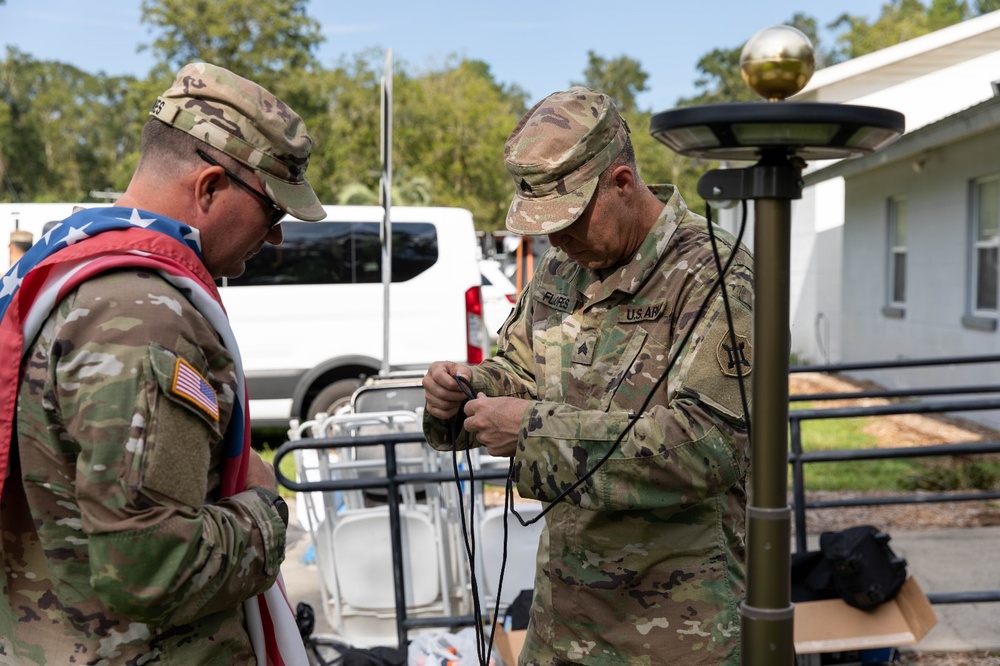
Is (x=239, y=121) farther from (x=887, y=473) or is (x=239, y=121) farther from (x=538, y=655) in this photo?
(x=887, y=473)

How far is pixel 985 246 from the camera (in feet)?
33.3

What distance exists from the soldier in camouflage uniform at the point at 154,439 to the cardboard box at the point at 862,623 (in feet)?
8.23

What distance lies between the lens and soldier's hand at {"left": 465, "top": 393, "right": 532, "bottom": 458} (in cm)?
193

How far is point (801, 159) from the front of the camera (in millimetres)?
1216

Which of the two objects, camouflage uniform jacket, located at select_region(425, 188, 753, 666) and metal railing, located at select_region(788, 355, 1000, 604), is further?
metal railing, located at select_region(788, 355, 1000, 604)

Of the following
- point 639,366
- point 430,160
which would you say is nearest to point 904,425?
point 639,366

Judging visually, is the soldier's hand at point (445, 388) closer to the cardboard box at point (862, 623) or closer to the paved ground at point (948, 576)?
the cardboard box at point (862, 623)

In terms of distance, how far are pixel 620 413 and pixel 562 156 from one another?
1.82 ft

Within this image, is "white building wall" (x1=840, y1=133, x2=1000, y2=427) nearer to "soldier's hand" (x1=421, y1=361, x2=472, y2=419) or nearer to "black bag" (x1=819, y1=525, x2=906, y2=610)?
"black bag" (x1=819, y1=525, x2=906, y2=610)

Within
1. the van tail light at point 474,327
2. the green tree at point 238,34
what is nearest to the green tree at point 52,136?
the green tree at point 238,34

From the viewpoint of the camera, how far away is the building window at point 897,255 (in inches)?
521

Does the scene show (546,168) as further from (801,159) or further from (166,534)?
(166,534)

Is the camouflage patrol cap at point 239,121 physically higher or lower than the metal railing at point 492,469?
higher

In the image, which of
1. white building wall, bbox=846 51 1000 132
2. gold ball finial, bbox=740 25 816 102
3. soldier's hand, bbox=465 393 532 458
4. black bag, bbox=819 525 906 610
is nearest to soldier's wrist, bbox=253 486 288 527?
soldier's hand, bbox=465 393 532 458
